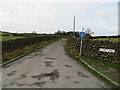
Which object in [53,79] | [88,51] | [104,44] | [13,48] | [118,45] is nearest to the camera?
[53,79]

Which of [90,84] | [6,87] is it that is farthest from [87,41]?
[6,87]

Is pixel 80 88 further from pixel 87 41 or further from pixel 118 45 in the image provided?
pixel 87 41

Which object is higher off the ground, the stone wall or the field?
the stone wall

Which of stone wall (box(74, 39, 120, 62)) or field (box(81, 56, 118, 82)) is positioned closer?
field (box(81, 56, 118, 82))

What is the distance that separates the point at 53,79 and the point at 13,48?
32.4 feet

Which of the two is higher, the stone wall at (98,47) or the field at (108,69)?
the stone wall at (98,47)

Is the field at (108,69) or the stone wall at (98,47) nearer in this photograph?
the field at (108,69)

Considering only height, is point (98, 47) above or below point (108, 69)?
above

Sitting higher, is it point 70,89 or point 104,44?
point 104,44

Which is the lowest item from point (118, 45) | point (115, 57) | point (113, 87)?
point (113, 87)

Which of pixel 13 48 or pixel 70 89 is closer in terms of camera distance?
pixel 70 89

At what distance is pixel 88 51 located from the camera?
10.2 metres

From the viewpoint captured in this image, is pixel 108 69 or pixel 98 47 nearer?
pixel 108 69

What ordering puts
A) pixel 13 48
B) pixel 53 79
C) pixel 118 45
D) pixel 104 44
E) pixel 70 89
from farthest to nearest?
pixel 13 48 → pixel 104 44 → pixel 118 45 → pixel 53 79 → pixel 70 89
